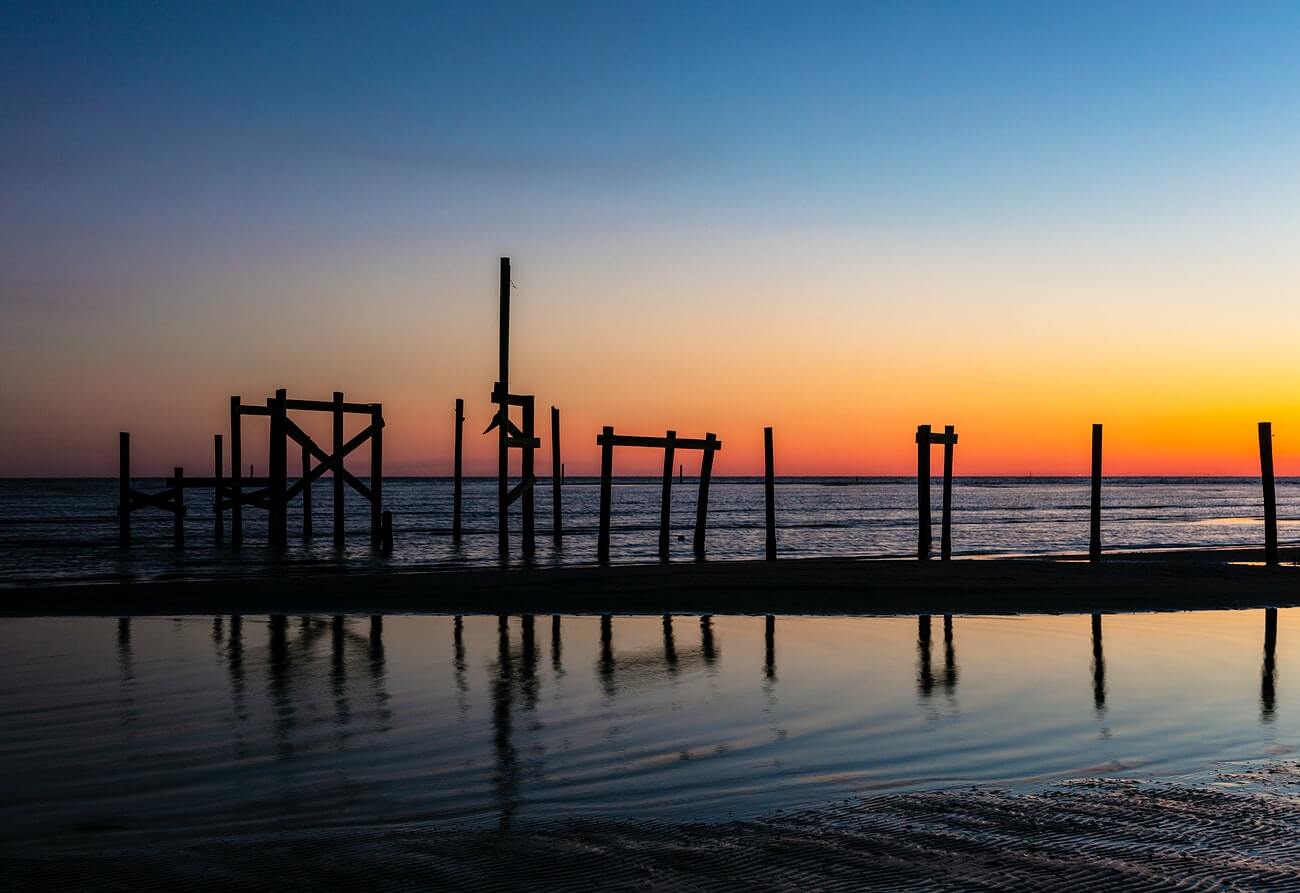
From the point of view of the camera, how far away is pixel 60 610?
15625mm

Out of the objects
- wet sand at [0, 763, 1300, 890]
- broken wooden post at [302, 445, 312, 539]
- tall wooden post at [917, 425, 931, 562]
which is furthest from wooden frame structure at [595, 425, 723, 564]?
wet sand at [0, 763, 1300, 890]

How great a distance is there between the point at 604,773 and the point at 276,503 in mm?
26086

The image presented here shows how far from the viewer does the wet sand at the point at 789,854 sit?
466 centimetres

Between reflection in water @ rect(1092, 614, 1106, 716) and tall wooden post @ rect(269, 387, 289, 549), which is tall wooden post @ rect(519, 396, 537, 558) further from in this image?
reflection in water @ rect(1092, 614, 1106, 716)

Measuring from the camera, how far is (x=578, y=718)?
8.23 m

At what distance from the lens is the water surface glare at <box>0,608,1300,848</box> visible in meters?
6.05

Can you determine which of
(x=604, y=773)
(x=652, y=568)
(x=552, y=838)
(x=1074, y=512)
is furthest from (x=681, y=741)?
(x=1074, y=512)

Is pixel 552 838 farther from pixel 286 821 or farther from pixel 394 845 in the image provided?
pixel 286 821

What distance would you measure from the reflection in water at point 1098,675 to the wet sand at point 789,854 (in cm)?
293

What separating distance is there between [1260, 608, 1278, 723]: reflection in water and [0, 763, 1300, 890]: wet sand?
2978 millimetres

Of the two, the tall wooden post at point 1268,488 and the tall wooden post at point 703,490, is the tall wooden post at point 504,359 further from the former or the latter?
the tall wooden post at point 1268,488

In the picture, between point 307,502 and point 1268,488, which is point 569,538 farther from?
point 1268,488

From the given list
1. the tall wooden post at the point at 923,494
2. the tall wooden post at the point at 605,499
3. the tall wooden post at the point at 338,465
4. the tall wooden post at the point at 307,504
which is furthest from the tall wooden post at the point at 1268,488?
the tall wooden post at the point at 307,504

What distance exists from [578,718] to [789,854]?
11.3 ft
